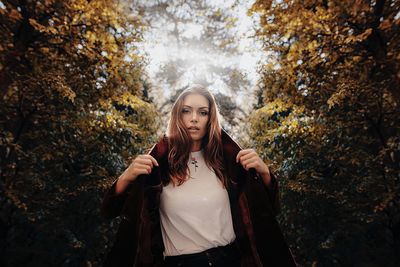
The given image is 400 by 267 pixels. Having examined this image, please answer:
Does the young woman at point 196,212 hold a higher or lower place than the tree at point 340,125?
lower

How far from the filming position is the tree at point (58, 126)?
19.7ft

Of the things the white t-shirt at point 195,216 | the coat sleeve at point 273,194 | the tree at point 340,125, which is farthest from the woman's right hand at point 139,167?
the tree at point 340,125

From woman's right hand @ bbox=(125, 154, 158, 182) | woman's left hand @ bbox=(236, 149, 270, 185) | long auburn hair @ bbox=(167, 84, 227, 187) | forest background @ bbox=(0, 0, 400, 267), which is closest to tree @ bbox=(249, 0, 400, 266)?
forest background @ bbox=(0, 0, 400, 267)

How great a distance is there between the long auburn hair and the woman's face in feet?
0.11

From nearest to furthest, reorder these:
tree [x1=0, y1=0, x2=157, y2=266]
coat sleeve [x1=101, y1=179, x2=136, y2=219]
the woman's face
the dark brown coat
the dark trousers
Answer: the dark trousers, the dark brown coat, coat sleeve [x1=101, y1=179, x2=136, y2=219], the woman's face, tree [x1=0, y1=0, x2=157, y2=266]

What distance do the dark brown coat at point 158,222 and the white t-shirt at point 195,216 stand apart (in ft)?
0.20

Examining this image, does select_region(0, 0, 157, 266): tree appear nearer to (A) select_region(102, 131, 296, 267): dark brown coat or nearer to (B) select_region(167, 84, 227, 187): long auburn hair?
(B) select_region(167, 84, 227, 187): long auburn hair

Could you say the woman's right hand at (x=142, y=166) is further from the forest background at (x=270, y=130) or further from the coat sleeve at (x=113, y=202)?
the forest background at (x=270, y=130)

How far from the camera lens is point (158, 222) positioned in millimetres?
2502

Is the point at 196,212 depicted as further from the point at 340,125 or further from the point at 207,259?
the point at 340,125

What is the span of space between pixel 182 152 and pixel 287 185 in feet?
16.2

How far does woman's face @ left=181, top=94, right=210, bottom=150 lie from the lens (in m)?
2.80

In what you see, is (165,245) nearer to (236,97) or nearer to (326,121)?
(326,121)

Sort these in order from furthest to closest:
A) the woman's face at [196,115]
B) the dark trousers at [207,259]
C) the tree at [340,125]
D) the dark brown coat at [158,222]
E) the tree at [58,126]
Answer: the tree at [58,126] < the tree at [340,125] < the woman's face at [196,115] < the dark brown coat at [158,222] < the dark trousers at [207,259]
